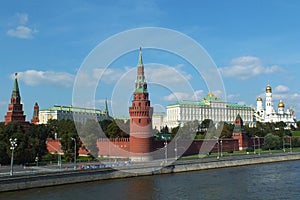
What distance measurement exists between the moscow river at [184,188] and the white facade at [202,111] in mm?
81089

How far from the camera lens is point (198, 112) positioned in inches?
4973

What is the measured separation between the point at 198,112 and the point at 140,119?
74.0 metres

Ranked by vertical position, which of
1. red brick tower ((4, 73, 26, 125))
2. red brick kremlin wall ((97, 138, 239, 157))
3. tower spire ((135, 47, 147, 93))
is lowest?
red brick kremlin wall ((97, 138, 239, 157))

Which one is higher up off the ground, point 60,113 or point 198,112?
point 60,113

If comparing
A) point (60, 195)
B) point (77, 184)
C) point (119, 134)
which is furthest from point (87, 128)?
point (60, 195)

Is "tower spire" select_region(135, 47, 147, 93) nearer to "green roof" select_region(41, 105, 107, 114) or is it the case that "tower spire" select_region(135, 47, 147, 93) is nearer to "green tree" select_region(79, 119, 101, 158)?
"green tree" select_region(79, 119, 101, 158)

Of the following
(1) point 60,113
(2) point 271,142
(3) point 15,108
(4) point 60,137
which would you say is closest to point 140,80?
(4) point 60,137

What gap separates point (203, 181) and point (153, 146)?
1913 centimetres

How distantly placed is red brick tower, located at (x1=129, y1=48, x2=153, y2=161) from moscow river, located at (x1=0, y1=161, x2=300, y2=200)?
492 inches

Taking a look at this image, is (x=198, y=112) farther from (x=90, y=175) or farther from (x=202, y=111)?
(x=90, y=175)

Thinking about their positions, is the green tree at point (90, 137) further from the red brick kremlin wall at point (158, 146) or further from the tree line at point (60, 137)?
the red brick kremlin wall at point (158, 146)

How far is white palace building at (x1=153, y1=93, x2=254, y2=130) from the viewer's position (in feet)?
407

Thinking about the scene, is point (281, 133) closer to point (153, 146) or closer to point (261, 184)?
point (153, 146)

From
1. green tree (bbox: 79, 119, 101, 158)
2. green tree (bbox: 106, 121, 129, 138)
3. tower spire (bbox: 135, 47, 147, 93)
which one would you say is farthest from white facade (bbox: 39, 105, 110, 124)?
tower spire (bbox: 135, 47, 147, 93)
